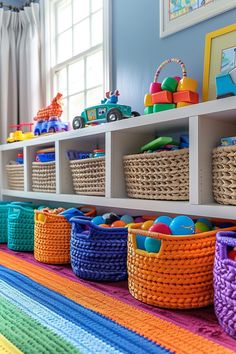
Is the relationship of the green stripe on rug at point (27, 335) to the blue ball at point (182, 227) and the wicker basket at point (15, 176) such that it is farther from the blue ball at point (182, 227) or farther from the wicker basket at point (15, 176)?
the wicker basket at point (15, 176)

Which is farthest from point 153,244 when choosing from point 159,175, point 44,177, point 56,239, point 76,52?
point 76,52

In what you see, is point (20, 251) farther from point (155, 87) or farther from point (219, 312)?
point (219, 312)

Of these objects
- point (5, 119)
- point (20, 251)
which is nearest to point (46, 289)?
point (20, 251)

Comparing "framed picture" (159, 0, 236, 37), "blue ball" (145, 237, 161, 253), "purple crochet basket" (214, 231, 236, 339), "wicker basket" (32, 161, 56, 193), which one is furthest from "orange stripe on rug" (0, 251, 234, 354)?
"framed picture" (159, 0, 236, 37)

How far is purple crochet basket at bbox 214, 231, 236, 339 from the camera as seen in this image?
961 mm

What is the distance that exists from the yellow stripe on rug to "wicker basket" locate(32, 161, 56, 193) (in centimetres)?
123

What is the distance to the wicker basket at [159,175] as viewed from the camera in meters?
1.41

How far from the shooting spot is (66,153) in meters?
2.07

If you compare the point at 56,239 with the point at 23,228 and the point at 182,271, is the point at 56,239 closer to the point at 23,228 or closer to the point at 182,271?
the point at 23,228

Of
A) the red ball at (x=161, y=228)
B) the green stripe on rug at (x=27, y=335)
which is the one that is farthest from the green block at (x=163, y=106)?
the green stripe on rug at (x=27, y=335)

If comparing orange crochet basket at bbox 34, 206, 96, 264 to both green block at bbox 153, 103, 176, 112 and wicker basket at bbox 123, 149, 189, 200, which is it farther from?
green block at bbox 153, 103, 176, 112

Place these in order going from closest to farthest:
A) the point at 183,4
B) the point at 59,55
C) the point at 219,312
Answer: the point at 219,312, the point at 183,4, the point at 59,55

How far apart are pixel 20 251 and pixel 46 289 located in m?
0.78

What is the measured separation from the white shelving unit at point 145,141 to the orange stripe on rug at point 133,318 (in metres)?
0.39
